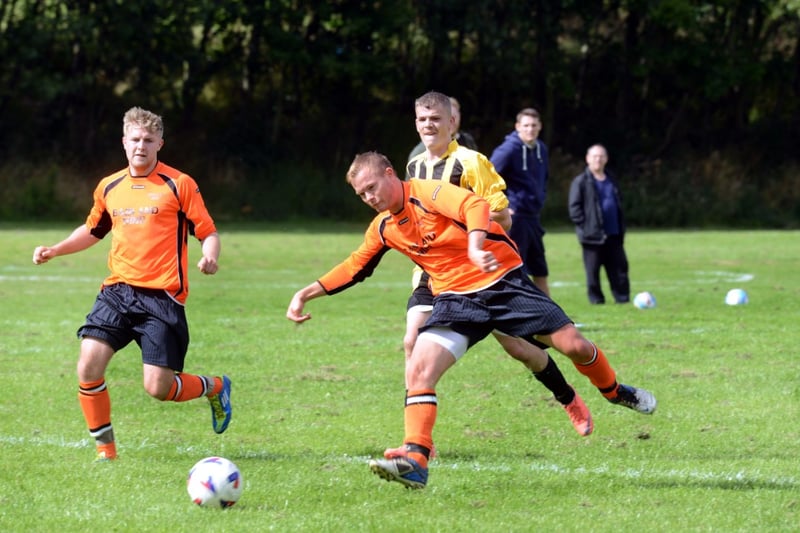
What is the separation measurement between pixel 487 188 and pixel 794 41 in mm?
35169

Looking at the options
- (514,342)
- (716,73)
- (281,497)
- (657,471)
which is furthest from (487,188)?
(716,73)

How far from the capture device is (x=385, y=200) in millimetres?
6004

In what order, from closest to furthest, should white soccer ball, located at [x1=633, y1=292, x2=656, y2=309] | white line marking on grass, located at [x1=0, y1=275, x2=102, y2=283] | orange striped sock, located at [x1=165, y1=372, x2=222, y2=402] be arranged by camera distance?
orange striped sock, located at [x1=165, y1=372, x2=222, y2=402], white soccer ball, located at [x1=633, y1=292, x2=656, y2=309], white line marking on grass, located at [x1=0, y1=275, x2=102, y2=283]

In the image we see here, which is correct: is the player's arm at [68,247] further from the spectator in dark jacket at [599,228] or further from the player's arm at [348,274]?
the spectator in dark jacket at [599,228]

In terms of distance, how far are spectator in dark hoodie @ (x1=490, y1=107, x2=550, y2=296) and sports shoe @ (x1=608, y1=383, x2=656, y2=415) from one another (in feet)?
15.2

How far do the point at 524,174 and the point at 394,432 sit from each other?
15.6 ft

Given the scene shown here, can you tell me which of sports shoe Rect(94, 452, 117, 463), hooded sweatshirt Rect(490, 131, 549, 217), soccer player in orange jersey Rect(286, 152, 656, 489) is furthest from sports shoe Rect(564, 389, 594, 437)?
hooded sweatshirt Rect(490, 131, 549, 217)

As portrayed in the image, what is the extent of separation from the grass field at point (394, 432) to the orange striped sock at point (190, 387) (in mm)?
268

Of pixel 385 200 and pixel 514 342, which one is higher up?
pixel 385 200

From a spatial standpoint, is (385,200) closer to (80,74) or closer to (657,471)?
(657,471)

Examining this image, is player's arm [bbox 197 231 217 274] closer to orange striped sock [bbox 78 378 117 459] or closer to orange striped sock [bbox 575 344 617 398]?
orange striped sock [bbox 78 378 117 459]

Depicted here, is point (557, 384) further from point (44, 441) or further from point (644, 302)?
point (644, 302)

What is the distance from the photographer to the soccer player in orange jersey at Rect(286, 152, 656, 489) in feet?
19.3

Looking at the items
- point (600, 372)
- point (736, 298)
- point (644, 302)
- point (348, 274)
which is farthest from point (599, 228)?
point (348, 274)
